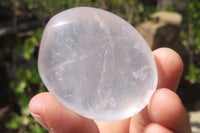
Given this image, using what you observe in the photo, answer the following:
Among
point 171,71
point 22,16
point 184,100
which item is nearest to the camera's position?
point 171,71

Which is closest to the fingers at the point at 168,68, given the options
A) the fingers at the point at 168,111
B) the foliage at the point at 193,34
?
the fingers at the point at 168,111

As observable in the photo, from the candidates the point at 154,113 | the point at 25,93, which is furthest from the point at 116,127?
the point at 25,93

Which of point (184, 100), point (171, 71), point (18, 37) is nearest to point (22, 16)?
point (18, 37)

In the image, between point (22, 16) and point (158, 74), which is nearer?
point (158, 74)

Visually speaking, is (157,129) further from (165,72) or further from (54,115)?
(54,115)

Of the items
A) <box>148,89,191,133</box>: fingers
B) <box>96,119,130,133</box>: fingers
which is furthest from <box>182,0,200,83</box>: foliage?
<box>148,89,191,133</box>: fingers

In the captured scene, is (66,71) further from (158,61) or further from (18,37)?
(18,37)

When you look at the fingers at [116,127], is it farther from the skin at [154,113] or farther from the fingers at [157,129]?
the fingers at [157,129]
